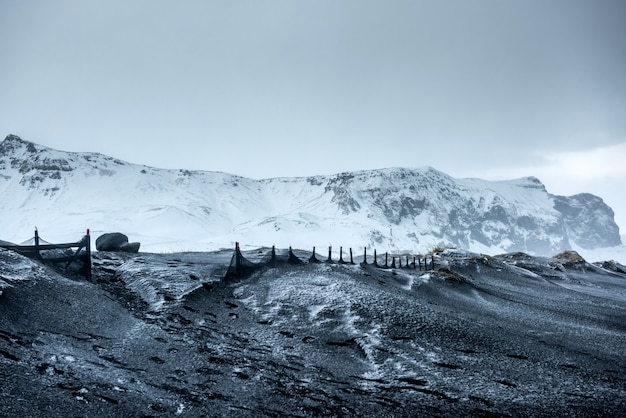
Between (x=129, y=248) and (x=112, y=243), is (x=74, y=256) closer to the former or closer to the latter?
(x=112, y=243)

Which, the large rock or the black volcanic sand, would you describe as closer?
the black volcanic sand

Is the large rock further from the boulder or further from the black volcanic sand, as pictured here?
the black volcanic sand

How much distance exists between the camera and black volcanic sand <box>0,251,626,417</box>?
7.47 m

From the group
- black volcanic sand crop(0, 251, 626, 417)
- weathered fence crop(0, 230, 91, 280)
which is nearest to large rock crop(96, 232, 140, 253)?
black volcanic sand crop(0, 251, 626, 417)

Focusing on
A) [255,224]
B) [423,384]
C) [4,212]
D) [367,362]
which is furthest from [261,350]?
[4,212]

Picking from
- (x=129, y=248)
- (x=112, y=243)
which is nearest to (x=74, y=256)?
(x=112, y=243)

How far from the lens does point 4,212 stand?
170 metres

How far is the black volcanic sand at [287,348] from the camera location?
294 inches

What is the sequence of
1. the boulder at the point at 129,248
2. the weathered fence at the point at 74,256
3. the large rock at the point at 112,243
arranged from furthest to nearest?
1. the boulder at the point at 129,248
2. the large rock at the point at 112,243
3. the weathered fence at the point at 74,256

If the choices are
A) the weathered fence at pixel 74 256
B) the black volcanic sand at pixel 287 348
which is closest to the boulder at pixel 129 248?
the black volcanic sand at pixel 287 348

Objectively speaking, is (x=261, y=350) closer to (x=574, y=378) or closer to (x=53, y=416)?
(x=53, y=416)

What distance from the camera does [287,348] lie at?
35.1ft

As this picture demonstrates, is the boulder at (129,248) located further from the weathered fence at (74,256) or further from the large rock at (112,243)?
the weathered fence at (74,256)

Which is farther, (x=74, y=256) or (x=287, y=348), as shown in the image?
(x=74, y=256)
